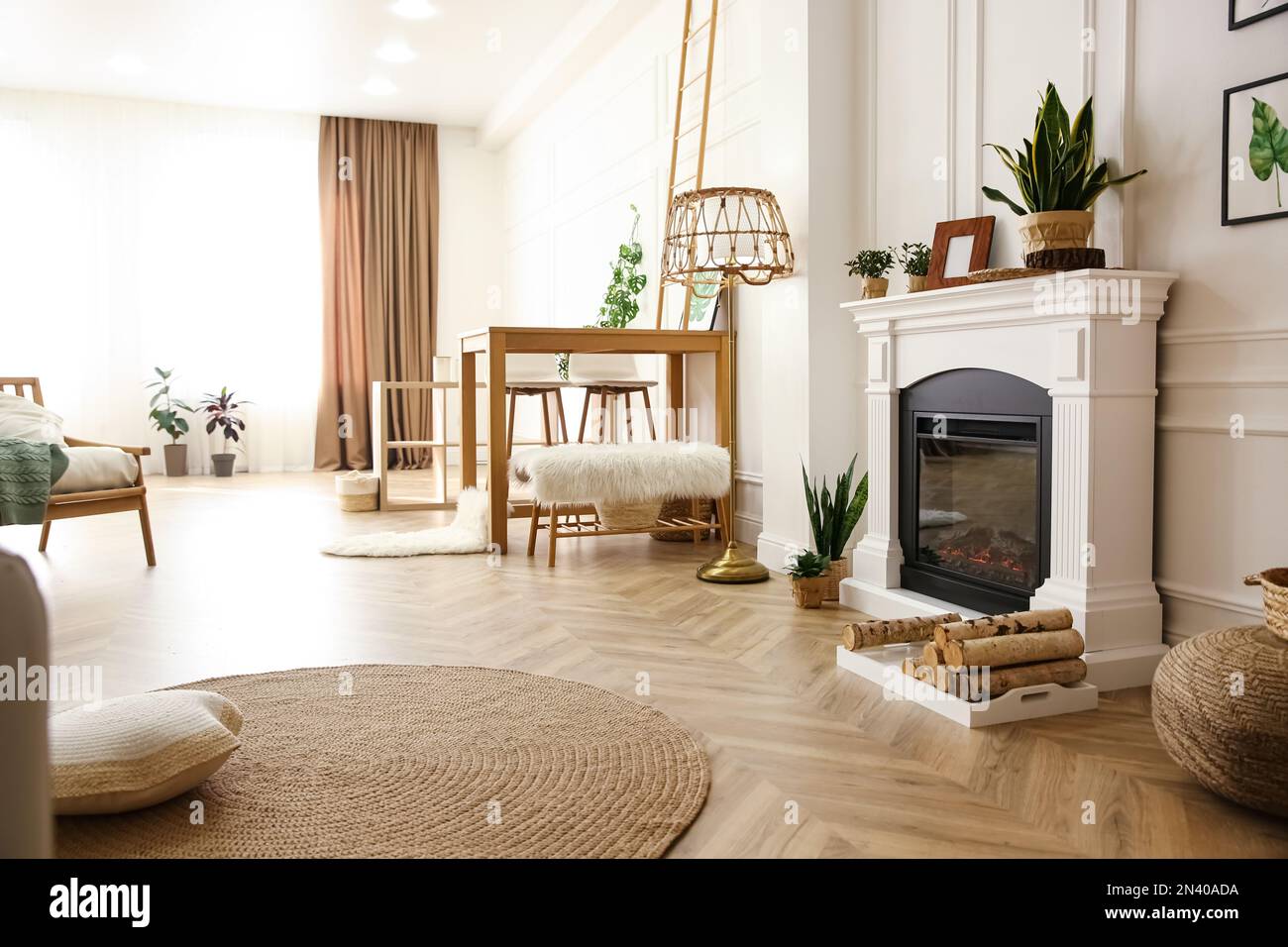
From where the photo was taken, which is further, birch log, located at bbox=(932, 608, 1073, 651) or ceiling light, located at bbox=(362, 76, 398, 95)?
ceiling light, located at bbox=(362, 76, 398, 95)

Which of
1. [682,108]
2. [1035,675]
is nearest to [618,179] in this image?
[682,108]

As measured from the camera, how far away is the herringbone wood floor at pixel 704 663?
63.7 inches

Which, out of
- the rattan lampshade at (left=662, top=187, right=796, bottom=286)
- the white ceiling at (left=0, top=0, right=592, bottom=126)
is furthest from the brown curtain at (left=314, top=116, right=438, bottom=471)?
the rattan lampshade at (left=662, top=187, right=796, bottom=286)

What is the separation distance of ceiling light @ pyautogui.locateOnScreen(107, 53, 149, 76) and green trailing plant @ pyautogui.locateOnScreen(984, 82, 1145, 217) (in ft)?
20.8

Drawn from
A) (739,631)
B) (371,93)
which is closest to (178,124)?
(371,93)

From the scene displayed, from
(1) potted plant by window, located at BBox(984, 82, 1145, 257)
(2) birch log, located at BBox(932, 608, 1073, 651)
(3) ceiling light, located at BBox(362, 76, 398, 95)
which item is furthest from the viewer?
(3) ceiling light, located at BBox(362, 76, 398, 95)

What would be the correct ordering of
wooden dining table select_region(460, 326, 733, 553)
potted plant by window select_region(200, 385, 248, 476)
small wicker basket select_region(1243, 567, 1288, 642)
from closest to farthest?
small wicker basket select_region(1243, 567, 1288, 642) → wooden dining table select_region(460, 326, 733, 553) → potted plant by window select_region(200, 385, 248, 476)

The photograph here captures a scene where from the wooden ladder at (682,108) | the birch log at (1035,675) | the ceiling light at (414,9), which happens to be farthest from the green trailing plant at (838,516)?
the ceiling light at (414,9)

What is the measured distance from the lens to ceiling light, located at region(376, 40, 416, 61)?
249 inches

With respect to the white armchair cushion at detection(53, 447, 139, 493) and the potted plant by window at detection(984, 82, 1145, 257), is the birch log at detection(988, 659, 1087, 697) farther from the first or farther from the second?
the white armchair cushion at detection(53, 447, 139, 493)

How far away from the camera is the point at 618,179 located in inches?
232

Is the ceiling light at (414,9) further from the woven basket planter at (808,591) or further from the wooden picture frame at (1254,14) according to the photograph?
the wooden picture frame at (1254,14)

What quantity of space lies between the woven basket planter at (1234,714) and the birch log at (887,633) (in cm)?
76

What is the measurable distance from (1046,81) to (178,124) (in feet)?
23.7
